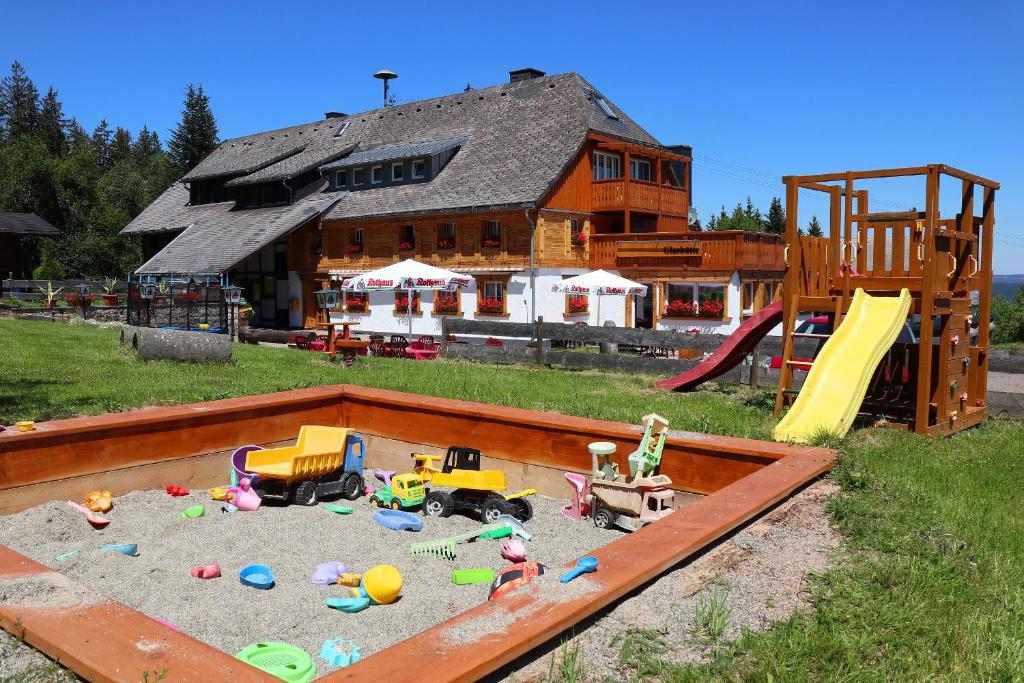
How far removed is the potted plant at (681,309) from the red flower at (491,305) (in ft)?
19.2

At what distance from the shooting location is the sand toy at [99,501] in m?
7.21

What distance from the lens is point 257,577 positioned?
17.9 ft

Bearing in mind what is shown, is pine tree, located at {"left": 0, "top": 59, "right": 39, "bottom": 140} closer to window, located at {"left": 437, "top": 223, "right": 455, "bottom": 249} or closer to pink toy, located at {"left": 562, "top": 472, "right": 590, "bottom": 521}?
window, located at {"left": 437, "top": 223, "right": 455, "bottom": 249}

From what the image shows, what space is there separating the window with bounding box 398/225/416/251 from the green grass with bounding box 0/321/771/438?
1476 centimetres

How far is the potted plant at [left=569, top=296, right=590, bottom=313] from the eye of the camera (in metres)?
29.8

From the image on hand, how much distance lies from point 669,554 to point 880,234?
869 centimetres

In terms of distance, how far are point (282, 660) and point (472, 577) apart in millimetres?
1696

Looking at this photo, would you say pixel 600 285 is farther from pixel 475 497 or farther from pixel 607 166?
Result: pixel 475 497

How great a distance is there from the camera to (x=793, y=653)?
367cm

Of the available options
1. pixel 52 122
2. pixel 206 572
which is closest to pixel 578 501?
pixel 206 572

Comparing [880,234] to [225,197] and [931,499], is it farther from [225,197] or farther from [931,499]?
[225,197]

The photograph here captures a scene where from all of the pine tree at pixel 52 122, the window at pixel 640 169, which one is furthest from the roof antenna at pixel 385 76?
the pine tree at pixel 52 122

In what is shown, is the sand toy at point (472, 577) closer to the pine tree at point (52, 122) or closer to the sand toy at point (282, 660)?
the sand toy at point (282, 660)

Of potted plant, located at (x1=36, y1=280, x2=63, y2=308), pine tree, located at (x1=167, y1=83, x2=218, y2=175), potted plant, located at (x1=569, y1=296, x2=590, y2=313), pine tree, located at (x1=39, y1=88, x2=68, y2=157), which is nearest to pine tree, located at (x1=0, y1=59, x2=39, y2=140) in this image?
pine tree, located at (x1=39, y1=88, x2=68, y2=157)
